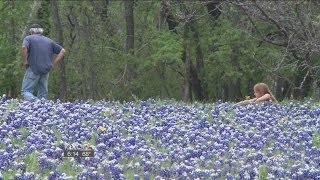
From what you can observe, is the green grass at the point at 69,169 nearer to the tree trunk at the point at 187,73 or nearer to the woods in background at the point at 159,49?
the woods in background at the point at 159,49

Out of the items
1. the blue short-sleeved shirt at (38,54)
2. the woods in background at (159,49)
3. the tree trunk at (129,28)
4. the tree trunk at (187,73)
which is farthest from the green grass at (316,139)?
the tree trunk at (129,28)

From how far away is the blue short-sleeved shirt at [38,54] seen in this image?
43.3ft

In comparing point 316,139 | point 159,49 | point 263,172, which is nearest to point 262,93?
point 316,139

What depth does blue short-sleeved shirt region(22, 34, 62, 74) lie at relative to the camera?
520 inches

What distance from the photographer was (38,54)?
519 inches

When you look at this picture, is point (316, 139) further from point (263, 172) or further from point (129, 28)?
→ point (129, 28)

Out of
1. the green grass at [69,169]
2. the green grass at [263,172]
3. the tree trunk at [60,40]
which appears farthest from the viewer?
the tree trunk at [60,40]

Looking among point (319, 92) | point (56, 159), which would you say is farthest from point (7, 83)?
point (56, 159)

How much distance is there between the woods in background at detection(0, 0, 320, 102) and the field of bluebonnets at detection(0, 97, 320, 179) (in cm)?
948

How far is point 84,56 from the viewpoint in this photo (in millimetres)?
28438

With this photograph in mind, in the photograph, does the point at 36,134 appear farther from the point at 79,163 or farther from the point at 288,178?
the point at 288,178

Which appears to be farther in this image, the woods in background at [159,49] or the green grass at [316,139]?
the woods in background at [159,49]

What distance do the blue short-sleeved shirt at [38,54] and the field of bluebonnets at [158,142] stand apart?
7.58 ft

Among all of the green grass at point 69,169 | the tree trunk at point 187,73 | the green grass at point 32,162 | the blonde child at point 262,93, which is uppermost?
the green grass at point 32,162
